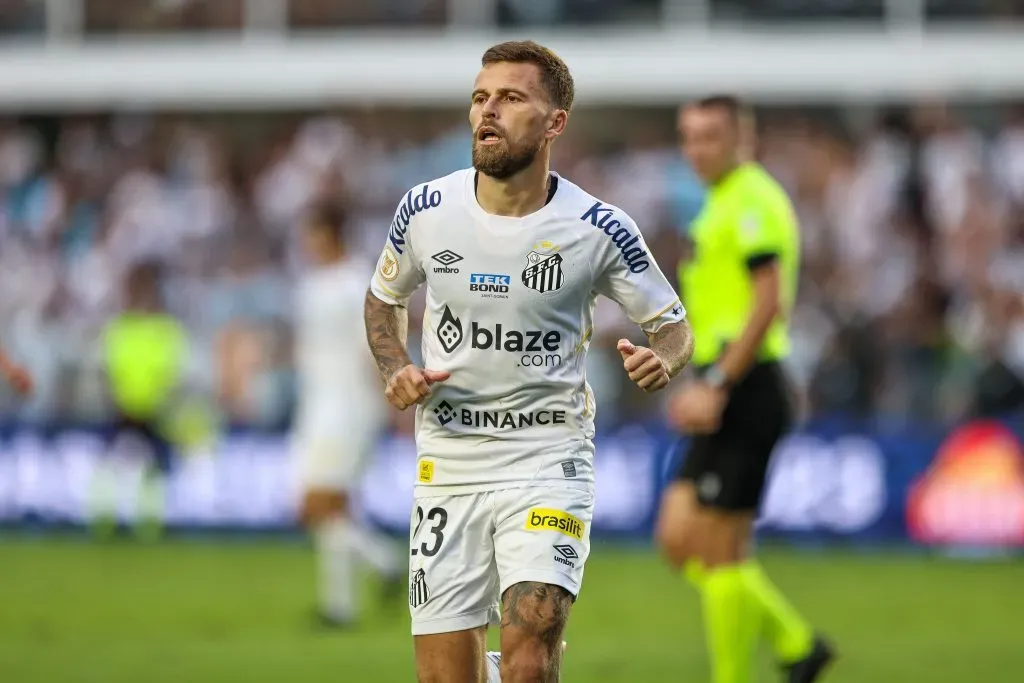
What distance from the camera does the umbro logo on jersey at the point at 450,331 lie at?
19.6 feet

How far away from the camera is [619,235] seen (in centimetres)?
596

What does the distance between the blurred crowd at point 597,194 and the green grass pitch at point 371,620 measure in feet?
6.45

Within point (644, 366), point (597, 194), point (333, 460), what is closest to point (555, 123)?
point (644, 366)

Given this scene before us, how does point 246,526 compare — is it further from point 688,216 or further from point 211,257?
point 688,216

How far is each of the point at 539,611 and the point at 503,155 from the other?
1473 millimetres

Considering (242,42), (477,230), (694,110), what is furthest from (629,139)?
(477,230)

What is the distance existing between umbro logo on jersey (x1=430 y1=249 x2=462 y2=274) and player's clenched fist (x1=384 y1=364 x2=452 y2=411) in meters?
0.35

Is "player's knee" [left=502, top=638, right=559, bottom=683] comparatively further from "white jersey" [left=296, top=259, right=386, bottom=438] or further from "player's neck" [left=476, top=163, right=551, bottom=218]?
"white jersey" [left=296, top=259, right=386, bottom=438]

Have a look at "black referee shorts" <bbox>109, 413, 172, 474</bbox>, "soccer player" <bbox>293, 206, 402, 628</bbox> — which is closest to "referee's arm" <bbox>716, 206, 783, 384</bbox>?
Answer: "soccer player" <bbox>293, 206, 402, 628</bbox>

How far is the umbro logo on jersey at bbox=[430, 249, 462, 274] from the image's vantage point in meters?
5.92

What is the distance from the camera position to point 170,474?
17703 mm

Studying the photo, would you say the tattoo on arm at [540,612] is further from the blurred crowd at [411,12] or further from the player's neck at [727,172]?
the blurred crowd at [411,12]

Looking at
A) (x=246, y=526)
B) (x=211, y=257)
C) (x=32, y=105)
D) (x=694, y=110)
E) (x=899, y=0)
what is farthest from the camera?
(x=32, y=105)

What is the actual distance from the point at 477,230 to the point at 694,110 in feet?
9.41
